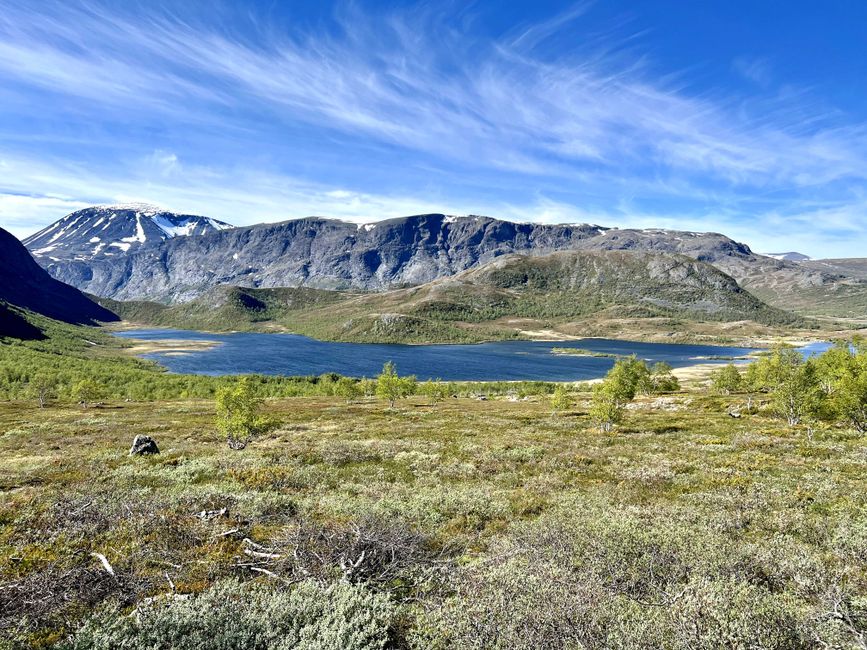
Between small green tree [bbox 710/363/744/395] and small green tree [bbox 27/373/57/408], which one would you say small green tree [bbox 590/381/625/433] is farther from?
small green tree [bbox 27/373/57/408]

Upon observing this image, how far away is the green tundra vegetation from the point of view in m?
8.12

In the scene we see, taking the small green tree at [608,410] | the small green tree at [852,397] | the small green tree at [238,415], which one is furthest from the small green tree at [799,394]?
the small green tree at [238,415]

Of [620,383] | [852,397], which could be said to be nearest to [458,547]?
[620,383]

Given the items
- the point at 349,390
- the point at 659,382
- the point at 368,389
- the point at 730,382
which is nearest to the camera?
the point at 730,382

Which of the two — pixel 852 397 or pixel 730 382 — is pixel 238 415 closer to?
pixel 852 397

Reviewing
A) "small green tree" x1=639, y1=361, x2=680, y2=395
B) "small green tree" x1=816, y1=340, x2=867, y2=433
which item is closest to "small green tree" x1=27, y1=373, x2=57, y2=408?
"small green tree" x1=639, y1=361, x2=680, y2=395

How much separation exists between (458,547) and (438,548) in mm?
724

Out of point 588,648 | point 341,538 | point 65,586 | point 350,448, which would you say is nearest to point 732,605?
point 588,648

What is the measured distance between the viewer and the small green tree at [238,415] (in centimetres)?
4009

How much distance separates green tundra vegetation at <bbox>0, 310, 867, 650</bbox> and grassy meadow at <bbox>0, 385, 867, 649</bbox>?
0.07 m

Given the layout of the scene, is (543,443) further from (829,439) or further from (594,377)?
(594,377)

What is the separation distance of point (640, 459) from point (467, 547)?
69.7ft

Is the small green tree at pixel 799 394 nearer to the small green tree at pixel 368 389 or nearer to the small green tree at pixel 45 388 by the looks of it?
the small green tree at pixel 368 389

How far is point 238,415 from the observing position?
40125 mm
